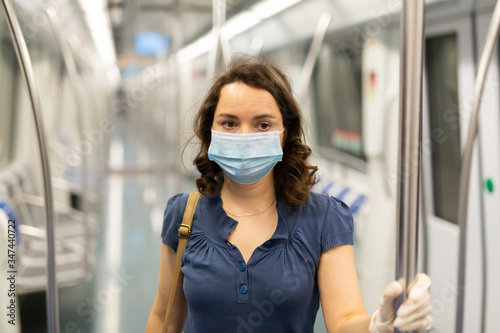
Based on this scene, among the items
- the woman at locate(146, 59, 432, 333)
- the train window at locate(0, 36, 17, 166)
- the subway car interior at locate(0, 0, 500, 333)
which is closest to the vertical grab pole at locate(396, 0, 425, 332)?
the subway car interior at locate(0, 0, 500, 333)

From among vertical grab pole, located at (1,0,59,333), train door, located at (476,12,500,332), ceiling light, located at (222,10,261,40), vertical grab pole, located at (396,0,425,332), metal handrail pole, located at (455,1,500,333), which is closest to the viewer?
vertical grab pole, located at (396,0,425,332)

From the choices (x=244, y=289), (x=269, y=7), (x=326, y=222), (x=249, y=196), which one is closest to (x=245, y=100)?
(x=249, y=196)

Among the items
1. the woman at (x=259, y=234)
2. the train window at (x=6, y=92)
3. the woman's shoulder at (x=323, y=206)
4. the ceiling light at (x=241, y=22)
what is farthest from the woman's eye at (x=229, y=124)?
the ceiling light at (x=241, y=22)

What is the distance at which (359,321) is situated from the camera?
4.13 ft

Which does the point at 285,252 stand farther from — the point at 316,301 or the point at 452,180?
the point at 452,180

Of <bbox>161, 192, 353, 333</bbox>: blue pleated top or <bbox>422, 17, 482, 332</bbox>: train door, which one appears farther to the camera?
<bbox>422, 17, 482, 332</bbox>: train door

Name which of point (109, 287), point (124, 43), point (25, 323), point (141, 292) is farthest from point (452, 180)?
point (124, 43)

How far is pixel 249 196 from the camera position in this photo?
4.89 ft

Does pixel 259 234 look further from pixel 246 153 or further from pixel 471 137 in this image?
pixel 471 137

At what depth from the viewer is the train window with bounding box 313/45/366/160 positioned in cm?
519

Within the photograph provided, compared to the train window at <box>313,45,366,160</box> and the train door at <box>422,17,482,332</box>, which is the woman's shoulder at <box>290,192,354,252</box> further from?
the train window at <box>313,45,366,160</box>

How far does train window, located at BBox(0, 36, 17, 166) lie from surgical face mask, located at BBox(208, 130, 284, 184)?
10.6 feet

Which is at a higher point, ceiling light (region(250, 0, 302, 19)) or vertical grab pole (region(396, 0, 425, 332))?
ceiling light (region(250, 0, 302, 19))

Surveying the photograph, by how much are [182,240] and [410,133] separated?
0.70m
